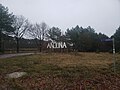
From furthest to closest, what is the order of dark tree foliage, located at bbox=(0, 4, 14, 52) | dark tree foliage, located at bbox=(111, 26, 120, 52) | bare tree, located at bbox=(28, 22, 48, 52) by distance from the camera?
bare tree, located at bbox=(28, 22, 48, 52) → dark tree foliage, located at bbox=(111, 26, 120, 52) → dark tree foliage, located at bbox=(0, 4, 14, 52)

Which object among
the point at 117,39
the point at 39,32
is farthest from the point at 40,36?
the point at 117,39

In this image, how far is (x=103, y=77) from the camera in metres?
10.7

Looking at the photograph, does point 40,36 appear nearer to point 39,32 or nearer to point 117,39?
point 39,32

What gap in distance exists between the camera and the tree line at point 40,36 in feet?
121

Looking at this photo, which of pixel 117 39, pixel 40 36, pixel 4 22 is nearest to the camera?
pixel 4 22

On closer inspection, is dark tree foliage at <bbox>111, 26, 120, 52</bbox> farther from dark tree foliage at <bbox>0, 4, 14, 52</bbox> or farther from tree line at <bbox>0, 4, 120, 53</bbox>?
dark tree foliage at <bbox>0, 4, 14, 52</bbox>

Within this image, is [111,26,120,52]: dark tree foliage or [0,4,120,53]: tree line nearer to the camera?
[0,4,120,53]: tree line

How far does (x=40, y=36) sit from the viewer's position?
213ft

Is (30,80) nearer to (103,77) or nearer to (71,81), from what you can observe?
(71,81)

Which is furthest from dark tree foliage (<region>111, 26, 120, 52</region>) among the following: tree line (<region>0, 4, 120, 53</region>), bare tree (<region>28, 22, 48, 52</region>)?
bare tree (<region>28, 22, 48, 52</region>)

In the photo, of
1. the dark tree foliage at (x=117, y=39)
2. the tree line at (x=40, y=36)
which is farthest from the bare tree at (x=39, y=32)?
the dark tree foliage at (x=117, y=39)

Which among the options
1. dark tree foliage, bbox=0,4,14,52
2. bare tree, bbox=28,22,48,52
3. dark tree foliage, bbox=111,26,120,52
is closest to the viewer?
dark tree foliage, bbox=0,4,14,52

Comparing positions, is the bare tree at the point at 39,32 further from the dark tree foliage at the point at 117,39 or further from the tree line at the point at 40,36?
the dark tree foliage at the point at 117,39

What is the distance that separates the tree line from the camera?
1446 inches
